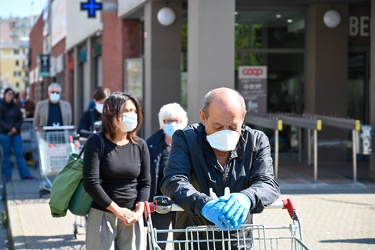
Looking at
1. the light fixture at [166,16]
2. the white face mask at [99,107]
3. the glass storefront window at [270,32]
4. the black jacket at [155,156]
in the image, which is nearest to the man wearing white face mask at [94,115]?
the white face mask at [99,107]

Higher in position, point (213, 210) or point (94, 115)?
point (94, 115)

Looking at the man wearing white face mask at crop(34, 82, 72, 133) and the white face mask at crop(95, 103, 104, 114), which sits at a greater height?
the white face mask at crop(95, 103, 104, 114)

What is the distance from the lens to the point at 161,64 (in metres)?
17.4

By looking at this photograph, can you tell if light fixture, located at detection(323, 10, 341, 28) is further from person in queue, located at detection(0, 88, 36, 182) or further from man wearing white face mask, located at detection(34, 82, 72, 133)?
person in queue, located at detection(0, 88, 36, 182)

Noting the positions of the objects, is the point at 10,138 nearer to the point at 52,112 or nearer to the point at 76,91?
the point at 52,112

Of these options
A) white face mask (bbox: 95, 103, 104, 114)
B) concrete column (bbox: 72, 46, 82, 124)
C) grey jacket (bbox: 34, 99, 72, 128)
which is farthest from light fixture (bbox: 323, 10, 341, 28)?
concrete column (bbox: 72, 46, 82, 124)

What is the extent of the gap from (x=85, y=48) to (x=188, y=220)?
25.9 m

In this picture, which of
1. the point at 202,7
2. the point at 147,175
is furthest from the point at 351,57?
the point at 147,175

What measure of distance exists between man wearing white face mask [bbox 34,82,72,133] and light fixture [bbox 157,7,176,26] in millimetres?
3487

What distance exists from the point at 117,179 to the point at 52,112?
27.9 ft

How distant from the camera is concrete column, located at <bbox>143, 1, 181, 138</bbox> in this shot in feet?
56.6

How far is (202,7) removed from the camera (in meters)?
13.9

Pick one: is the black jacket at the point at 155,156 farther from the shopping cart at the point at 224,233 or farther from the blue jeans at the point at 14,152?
the blue jeans at the point at 14,152

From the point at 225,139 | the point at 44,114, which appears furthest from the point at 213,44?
the point at 225,139
